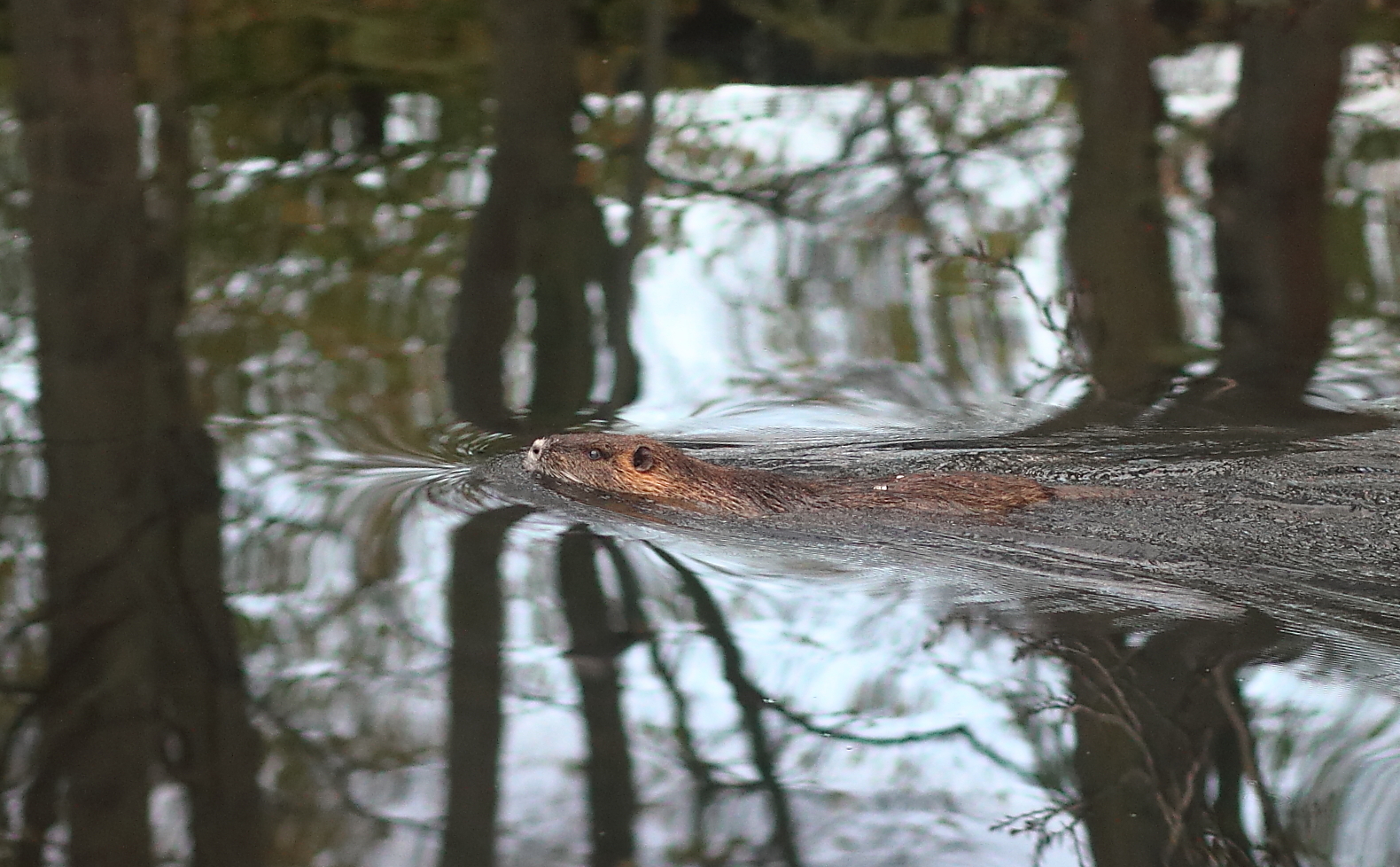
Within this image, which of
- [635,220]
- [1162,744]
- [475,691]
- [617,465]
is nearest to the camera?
[1162,744]

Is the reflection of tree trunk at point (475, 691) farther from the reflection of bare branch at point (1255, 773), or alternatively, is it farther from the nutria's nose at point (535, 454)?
the reflection of bare branch at point (1255, 773)

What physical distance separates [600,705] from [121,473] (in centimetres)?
269

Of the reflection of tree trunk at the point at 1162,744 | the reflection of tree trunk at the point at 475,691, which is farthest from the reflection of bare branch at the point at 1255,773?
the reflection of tree trunk at the point at 475,691

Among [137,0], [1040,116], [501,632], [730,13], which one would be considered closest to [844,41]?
[730,13]

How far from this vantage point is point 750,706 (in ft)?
10.8

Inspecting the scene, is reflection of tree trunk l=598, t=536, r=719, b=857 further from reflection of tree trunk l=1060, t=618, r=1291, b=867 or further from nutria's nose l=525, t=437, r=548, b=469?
nutria's nose l=525, t=437, r=548, b=469

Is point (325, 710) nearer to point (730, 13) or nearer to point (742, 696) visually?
point (742, 696)

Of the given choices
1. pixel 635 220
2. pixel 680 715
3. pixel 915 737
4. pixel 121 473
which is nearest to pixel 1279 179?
pixel 635 220

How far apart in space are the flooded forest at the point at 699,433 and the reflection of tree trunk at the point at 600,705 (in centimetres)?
2

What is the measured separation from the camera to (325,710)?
3346mm

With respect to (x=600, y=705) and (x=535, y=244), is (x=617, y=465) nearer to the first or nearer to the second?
→ (x=600, y=705)

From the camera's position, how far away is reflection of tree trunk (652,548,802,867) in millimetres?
2789

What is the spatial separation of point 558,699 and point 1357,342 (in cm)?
556

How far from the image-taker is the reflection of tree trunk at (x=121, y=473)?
121 inches
